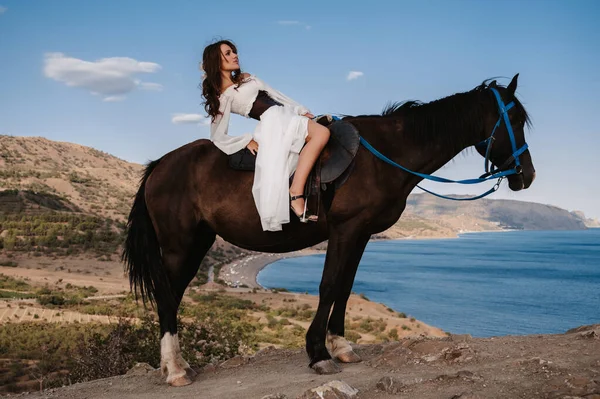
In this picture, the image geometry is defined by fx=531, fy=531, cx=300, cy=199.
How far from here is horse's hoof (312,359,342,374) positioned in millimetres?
5211

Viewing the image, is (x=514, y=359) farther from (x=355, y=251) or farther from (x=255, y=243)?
(x=255, y=243)

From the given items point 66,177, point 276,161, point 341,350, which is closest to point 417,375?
point 341,350

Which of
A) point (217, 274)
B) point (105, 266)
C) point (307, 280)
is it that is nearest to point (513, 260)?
point (307, 280)

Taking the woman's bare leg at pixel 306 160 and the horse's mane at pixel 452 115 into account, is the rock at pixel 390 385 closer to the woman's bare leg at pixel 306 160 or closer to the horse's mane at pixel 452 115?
the woman's bare leg at pixel 306 160

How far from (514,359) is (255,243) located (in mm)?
2706

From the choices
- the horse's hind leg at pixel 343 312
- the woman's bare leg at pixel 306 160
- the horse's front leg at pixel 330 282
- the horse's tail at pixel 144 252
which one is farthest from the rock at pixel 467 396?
the horse's tail at pixel 144 252

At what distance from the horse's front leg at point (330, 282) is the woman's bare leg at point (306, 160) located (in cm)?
45

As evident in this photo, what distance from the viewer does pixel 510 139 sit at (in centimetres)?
507

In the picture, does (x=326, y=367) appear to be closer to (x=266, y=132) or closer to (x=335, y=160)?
(x=335, y=160)

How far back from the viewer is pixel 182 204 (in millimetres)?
5676

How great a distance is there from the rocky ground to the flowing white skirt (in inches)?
61.7

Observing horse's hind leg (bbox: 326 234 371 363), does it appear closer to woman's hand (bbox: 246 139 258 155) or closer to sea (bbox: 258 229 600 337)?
woman's hand (bbox: 246 139 258 155)

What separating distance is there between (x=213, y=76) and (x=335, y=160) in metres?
1.54

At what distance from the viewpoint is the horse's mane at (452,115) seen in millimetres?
5195
